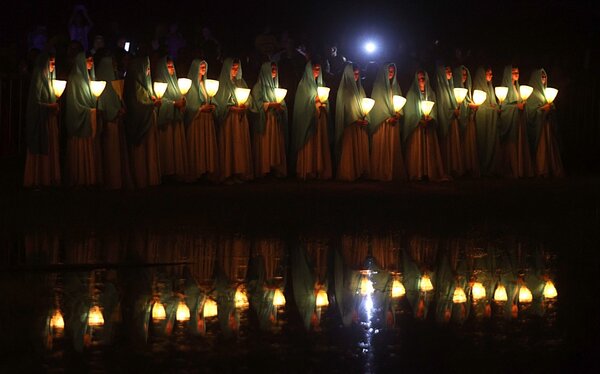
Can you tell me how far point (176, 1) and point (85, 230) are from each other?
11.8 meters

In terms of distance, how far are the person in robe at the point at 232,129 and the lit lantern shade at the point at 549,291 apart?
380 inches

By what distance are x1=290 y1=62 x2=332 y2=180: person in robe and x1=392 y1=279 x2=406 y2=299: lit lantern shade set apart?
9910 mm

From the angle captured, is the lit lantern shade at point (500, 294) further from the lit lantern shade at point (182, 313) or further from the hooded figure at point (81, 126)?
the hooded figure at point (81, 126)

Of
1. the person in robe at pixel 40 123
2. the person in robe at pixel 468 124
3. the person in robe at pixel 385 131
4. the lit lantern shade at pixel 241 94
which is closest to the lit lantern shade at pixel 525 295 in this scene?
the person in robe at pixel 40 123

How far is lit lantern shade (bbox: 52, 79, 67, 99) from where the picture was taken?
16.5 metres

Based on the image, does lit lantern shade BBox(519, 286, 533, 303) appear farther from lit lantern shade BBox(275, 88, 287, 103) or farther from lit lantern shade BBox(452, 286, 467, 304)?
lit lantern shade BBox(275, 88, 287, 103)

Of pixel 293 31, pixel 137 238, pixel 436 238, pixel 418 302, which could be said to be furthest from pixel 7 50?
pixel 418 302

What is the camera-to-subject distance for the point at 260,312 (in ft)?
26.9

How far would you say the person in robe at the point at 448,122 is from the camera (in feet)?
66.0

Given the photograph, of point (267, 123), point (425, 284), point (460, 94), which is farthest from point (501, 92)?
point (425, 284)

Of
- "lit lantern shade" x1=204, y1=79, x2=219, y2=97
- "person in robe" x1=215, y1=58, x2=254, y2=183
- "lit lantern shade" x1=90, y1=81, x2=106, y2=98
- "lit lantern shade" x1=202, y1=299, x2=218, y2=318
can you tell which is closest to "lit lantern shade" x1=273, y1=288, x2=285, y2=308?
"lit lantern shade" x1=202, y1=299, x2=218, y2=318

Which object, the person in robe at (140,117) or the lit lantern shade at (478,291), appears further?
the person in robe at (140,117)

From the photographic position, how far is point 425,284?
31.0 feet

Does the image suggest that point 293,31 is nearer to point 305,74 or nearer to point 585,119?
point 305,74
